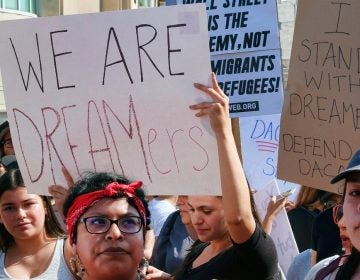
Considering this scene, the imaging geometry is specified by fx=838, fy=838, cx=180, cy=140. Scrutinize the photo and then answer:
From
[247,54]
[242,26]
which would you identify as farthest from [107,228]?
[242,26]

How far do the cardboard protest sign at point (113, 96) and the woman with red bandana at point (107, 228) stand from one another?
0.48 meters

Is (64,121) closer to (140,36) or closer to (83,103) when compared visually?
(83,103)

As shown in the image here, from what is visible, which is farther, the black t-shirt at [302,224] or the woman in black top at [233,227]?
the black t-shirt at [302,224]

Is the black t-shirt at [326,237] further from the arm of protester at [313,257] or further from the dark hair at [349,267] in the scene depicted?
the dark hair at [349,267]

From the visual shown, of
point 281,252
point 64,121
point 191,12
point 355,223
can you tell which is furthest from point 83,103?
point 281,252

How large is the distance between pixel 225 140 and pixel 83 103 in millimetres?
672

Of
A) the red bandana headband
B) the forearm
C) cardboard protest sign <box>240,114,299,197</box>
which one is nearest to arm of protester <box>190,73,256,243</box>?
the forearm

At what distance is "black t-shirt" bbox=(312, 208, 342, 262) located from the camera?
150 inches

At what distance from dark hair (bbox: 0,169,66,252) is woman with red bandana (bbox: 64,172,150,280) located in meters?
1.27

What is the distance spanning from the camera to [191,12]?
3.05 meters

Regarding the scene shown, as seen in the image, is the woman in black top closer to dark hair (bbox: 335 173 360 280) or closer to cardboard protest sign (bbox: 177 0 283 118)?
dark hair (bbox: 335 173 360 280)

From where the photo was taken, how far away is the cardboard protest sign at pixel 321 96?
3.28m

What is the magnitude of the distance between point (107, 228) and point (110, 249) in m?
0.08

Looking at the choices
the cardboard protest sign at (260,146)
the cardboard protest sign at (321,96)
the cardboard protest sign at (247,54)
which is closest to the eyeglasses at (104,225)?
the cardboard protest sign at (321,96)
